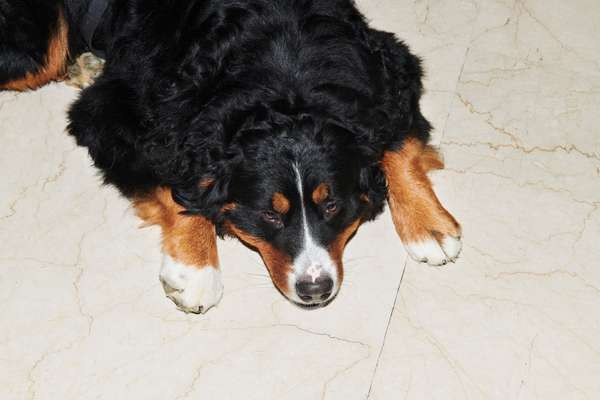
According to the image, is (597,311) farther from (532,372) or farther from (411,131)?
(411,131)

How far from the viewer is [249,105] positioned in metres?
3.17

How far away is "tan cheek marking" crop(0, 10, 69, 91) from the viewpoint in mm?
4164

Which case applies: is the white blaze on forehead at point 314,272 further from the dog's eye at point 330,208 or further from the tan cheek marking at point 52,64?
the tan cheek marking at point 52,64

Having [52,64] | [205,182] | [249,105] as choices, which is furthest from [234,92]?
[52,64]

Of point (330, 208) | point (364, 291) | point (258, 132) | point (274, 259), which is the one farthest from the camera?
point (364, 291)

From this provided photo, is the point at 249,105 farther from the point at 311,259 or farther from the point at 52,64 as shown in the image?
the point at 52,64

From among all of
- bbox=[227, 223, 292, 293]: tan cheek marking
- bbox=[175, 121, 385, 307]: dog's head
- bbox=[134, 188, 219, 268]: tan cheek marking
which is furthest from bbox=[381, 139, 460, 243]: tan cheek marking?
bbox=[134, 188, 219, 268]: tan cheek marking

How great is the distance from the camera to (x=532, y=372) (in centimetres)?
351

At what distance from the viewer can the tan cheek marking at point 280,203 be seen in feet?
10.4

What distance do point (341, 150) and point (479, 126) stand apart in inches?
50.9

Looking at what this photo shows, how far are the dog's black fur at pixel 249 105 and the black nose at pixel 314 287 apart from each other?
0.16 m

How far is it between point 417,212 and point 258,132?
102 cm

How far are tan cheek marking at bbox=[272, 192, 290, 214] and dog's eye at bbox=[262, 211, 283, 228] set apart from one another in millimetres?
41

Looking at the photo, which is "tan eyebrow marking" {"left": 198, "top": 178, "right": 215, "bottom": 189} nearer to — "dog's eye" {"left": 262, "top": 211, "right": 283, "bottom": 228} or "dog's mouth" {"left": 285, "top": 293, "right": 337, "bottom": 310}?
"dog's eye" {"left": 262, "top": 211, "right": 283, "bottom": 228}
